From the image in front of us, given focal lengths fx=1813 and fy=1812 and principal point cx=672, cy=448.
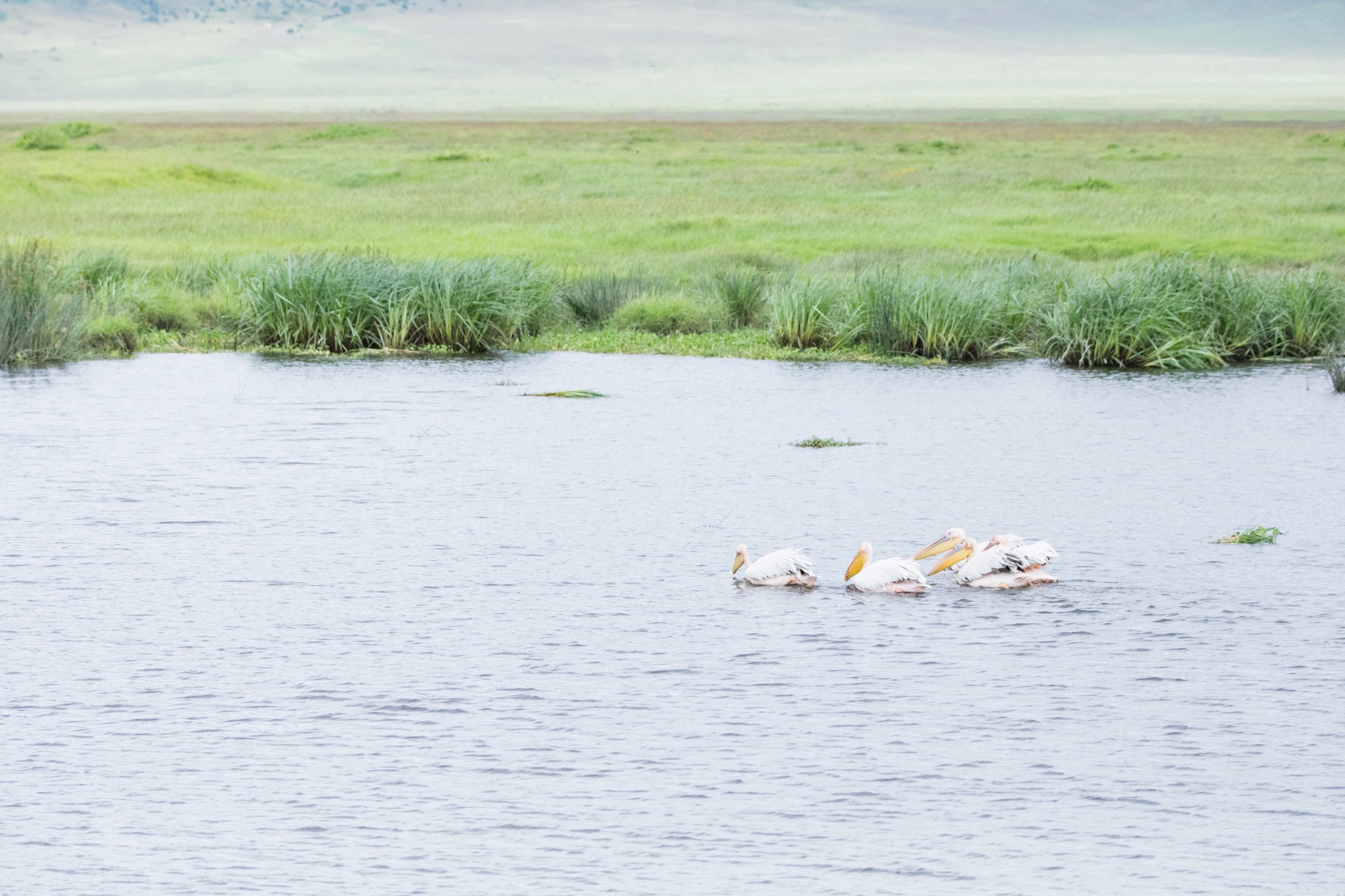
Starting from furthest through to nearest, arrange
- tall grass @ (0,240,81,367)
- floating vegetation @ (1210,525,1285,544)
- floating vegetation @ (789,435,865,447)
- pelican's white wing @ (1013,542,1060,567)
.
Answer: tall grass @ (0,240,81,367) → floating vegetation @ (789,435,865,447) → floating vegetation @ (1210,525,1285,544) → pelican's white wing @ (1013,542,1060,567)

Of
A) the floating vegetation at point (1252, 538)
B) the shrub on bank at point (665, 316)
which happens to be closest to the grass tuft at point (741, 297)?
the shrub on bank at point (665, 316)

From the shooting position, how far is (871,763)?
29.0 ft

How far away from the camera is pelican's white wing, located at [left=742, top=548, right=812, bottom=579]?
12.2 meters

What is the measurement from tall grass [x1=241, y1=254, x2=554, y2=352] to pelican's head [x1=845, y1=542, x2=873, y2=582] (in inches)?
548

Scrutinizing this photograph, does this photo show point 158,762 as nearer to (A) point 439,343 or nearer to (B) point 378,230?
(A) point 439,343

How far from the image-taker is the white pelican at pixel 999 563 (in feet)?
39.4

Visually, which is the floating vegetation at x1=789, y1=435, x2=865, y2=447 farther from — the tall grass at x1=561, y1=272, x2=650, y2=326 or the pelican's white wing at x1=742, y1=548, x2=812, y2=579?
the tall grass at x1=561, y1=272, x2=650, y2=326

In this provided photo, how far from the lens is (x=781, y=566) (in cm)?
1222

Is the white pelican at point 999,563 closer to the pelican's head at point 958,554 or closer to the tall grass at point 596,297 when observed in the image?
the pelican's head at point 958,554

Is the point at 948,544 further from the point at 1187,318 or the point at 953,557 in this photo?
the point at 1187,318

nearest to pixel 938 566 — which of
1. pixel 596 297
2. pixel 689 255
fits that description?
pixel 596 297

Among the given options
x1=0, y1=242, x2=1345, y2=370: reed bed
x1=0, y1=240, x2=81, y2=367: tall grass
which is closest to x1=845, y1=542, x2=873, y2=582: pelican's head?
x1=0, y1=242, x2=1345, y2=370: reed bed

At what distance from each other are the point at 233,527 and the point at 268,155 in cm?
7051

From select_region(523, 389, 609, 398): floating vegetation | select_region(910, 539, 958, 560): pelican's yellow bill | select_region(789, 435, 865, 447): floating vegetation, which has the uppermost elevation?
select_region(910, 539, 958, 560): pelican's yellow bill
